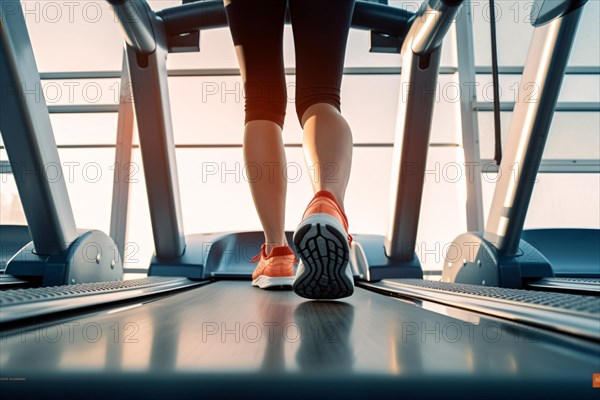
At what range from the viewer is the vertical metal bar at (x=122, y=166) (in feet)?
11.5

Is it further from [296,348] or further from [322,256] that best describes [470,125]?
[296,348]

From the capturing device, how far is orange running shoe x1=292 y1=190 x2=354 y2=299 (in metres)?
0.71

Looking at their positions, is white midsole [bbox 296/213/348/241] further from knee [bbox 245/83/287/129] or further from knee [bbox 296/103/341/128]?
knee [bbox 245/83/287/129]

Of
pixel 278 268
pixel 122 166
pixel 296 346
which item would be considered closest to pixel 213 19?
pixel 278 268

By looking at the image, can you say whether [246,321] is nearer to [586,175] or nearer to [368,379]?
[368,379]

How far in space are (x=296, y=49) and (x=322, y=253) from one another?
533 mm

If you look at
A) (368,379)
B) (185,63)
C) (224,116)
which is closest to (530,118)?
(368,379)

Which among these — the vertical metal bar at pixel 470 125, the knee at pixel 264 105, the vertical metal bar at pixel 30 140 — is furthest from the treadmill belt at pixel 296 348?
the vertical metal bar at pixel 470 125

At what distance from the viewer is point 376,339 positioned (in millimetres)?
427

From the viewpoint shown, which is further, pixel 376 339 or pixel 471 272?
pixel 471 272

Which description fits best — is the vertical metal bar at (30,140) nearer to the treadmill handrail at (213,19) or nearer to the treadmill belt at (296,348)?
the treadmill handrail at (213,19)

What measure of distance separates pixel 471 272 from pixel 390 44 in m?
0.98

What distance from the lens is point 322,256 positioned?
28.2 inches

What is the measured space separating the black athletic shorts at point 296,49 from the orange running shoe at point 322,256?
37 centimetres
